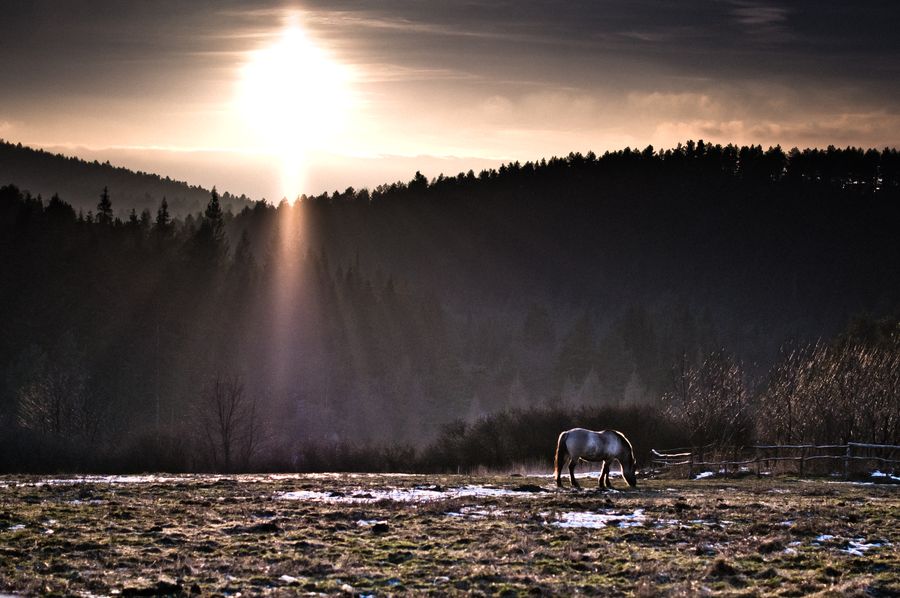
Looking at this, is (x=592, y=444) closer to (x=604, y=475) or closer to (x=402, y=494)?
(x=604, y=475)

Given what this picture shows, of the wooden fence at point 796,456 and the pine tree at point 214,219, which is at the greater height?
the pine tree at point 214,219

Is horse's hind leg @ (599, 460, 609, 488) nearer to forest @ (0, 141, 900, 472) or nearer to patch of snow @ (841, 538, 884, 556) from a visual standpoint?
patch of snow @ (841, 538, 884, 556)

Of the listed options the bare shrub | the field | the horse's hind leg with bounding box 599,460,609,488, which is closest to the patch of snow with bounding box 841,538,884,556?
the field

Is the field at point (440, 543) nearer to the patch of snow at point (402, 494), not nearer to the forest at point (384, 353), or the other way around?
the patch of snow at point (402, 494)

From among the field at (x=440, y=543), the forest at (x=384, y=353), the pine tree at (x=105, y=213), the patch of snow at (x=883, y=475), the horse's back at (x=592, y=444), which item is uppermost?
the pine tree at (x=105, y=213)

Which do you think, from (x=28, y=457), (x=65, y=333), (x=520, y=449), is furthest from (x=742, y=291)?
(x=28, y=457)

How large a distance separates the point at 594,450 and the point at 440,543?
12231 mm

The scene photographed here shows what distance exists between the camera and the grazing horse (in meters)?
27.6

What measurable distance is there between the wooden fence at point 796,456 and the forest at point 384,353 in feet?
3.92

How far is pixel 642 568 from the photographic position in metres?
14.1

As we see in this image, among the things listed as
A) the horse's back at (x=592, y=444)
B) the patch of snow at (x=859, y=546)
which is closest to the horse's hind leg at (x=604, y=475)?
the horse's back at (x=592, y=444)

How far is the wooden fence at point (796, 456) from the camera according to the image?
118ft

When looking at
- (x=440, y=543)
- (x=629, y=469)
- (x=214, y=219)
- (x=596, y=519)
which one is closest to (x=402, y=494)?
(x=596, y=519)

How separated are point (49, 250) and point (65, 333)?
13588mm
